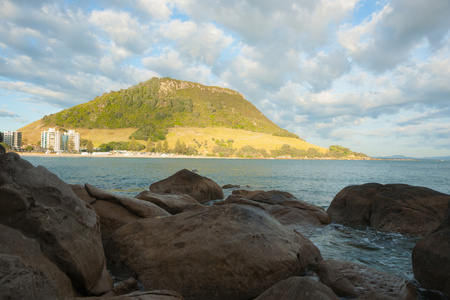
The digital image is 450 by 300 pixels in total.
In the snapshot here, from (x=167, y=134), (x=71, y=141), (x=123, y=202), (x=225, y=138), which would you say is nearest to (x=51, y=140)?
(x=71, y=141)

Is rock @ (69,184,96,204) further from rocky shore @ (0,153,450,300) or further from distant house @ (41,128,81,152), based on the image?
distant house @ (41,128,81,152)

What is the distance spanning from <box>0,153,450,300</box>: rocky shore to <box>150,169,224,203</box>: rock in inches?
393

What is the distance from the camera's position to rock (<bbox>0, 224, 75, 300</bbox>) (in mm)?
2670

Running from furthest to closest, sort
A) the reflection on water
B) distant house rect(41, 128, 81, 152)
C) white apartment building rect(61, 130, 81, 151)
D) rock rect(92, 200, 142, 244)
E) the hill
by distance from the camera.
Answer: the hill < distant house rect(41, 128, 81, 152) < white apartment building rect(61, 130, 81, 151) < rock rect(92, 200, 142, 244) < the reflection on water

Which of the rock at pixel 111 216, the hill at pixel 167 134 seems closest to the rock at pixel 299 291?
the rock at pixel 111 216

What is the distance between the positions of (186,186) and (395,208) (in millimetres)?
11642

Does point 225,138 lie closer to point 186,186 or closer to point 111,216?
point 186,186

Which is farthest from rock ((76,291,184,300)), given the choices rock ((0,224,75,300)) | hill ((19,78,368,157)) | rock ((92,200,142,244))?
hill ((19,78,368,157))

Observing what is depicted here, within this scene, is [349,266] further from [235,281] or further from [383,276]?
[235,281]

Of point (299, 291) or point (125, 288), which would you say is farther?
point (125, 288)

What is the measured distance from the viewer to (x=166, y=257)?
5.40 meters

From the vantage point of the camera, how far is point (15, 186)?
4.09 m

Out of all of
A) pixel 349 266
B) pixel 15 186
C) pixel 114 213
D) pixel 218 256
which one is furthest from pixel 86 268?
pixel 349 266

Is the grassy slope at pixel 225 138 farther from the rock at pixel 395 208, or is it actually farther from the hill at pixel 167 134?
the rock at pixel 395 208
